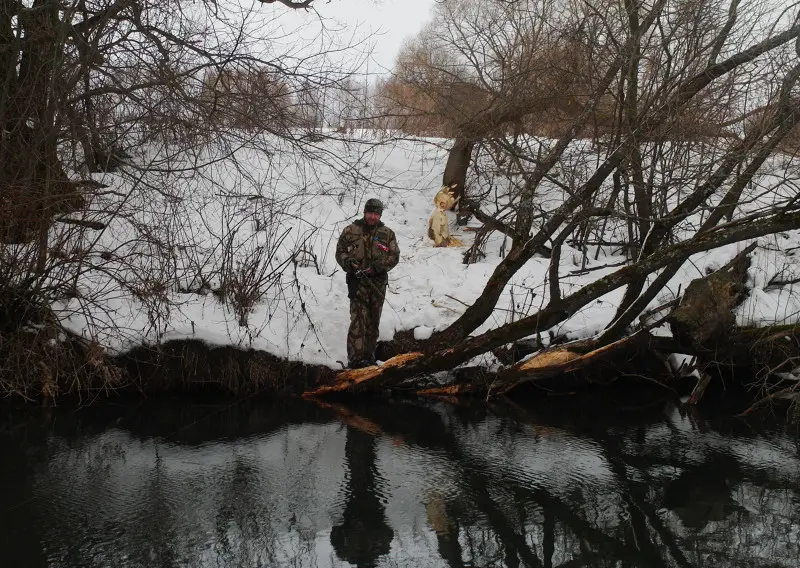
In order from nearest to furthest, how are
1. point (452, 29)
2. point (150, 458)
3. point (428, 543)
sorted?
1. point (428, 543)
2. point (150, 458)
3. point (452, 29)

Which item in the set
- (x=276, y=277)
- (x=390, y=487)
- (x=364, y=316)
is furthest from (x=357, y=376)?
(x=390, y=487)

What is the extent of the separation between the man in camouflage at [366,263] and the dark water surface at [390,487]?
0.93 meters

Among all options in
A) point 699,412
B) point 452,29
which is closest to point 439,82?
point 452,29

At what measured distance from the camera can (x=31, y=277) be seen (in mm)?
7324

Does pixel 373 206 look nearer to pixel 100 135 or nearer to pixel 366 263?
pixel 366 263

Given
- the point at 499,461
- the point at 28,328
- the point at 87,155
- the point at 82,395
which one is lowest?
the point at 499,461

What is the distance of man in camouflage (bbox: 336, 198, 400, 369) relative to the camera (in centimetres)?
789

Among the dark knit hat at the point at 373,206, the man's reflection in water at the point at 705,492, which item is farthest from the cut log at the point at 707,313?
the dark knit hat at the point at 373,206

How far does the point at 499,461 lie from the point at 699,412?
110 inches

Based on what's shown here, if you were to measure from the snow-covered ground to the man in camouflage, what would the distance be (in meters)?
0.43

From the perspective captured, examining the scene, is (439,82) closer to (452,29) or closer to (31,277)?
(452,29)

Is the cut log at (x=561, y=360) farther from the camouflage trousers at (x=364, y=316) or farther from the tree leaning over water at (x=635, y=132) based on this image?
the camouflage trousers at (x=364, y=316)

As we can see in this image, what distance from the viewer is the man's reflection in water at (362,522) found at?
4.55 meters

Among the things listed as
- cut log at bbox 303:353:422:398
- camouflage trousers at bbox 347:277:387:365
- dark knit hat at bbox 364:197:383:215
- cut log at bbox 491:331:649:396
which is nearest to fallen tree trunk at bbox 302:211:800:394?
cut log at bbox 303:353:422:398
